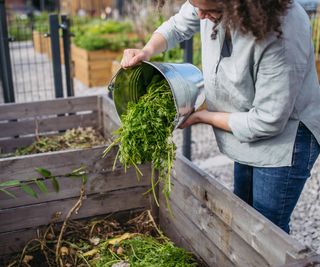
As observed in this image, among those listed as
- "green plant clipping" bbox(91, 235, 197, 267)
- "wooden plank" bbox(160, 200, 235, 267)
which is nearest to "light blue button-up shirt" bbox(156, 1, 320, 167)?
"wooden plank" bbox(160, 200, 235, 267)

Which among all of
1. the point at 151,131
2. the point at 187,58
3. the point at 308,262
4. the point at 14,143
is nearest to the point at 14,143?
the point at 14,143

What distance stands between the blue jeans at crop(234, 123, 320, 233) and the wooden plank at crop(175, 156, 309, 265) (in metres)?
0.15

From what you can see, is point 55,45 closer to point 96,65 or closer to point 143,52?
point 143,52

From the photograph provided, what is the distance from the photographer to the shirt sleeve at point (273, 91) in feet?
5.16

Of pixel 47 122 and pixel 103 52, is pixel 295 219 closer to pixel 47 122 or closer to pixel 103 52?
pixel 47 122

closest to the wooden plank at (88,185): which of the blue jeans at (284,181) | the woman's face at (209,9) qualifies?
the blue jeans at (284,181)

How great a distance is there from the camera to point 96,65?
716cm

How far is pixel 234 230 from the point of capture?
6.00ft

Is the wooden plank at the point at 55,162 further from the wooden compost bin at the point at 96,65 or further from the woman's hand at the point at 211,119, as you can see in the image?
the wooden compost bin at the point at 96,65

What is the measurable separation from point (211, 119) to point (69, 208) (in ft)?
3.09

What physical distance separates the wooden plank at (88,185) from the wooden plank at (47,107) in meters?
1.17

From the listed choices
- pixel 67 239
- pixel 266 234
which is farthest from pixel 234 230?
pixel 67 239

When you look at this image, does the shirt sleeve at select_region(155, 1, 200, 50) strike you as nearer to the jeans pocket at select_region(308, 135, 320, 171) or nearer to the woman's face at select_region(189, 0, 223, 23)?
the woman's face at select_region(189, 0, 223, 23)

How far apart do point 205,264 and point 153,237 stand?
1.40 feet
